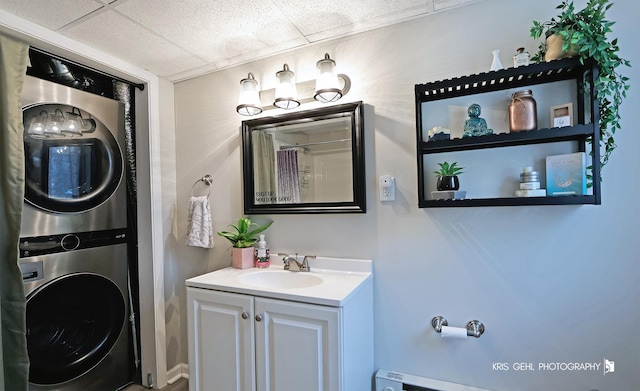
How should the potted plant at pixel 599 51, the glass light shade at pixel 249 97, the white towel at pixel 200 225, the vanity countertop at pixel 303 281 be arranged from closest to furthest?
1. the potted plant at pixel 599 51
2. the vanity countertop at pixel 303 281
3. the glass light shade at pixel 249 97
4. the white towel at pixel 200 225

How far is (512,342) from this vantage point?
133 cm

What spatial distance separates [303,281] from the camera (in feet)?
5.36

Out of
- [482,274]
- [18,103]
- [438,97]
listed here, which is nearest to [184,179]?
[18,103]

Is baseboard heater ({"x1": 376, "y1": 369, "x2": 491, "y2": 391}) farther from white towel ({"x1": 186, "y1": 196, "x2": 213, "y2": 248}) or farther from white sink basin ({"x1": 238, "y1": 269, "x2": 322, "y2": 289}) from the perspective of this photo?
white towel ({"x1": 186, "y1": 196, "x2": 213, "y2": 248})

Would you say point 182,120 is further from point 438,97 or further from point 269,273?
point 438,97

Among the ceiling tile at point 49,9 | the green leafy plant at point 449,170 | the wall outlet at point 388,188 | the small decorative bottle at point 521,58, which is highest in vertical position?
the ceiling tile at point 49,9

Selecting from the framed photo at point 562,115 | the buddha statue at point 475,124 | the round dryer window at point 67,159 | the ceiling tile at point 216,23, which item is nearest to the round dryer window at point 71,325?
the round dryer window at point 67,159

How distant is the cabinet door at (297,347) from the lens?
121 centimetres

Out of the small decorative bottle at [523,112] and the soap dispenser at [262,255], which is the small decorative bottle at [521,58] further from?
the soap dispenser at [262,255]

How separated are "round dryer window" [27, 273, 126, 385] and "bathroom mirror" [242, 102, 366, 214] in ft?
3.38

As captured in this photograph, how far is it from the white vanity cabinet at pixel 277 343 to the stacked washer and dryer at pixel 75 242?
0.73 m

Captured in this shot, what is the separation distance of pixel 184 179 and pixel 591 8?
7.71 ft

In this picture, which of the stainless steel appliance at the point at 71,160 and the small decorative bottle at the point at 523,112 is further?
the stainless steel appliance at the point at 71,160

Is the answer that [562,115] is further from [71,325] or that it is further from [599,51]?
[71,325]
